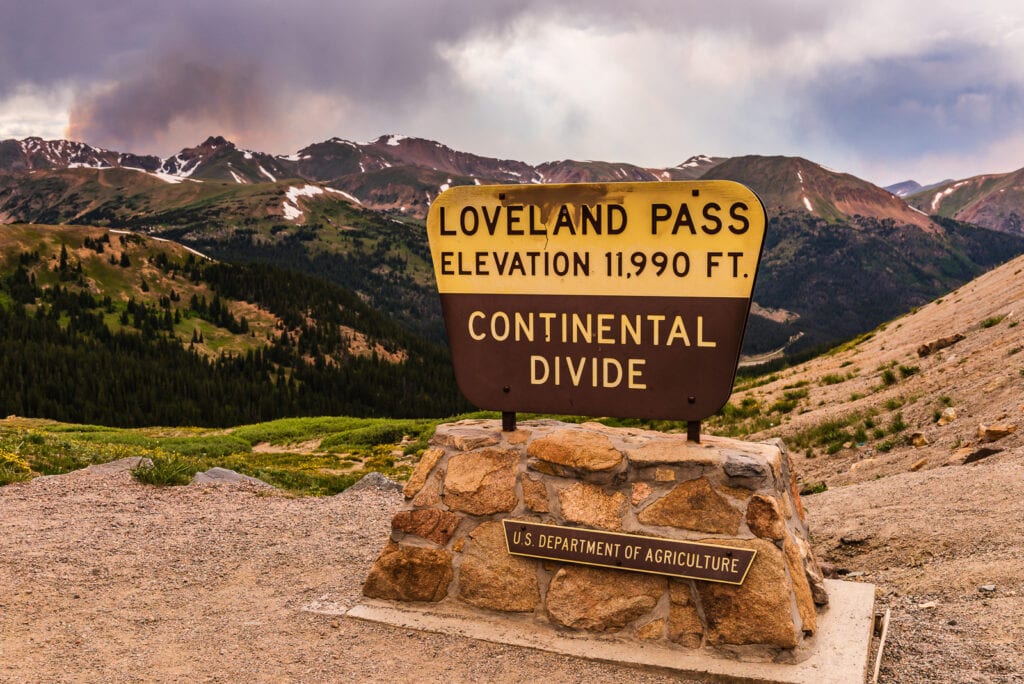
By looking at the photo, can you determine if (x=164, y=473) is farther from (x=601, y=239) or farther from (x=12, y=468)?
(x=601, y=239)

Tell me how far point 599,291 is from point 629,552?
271 cm

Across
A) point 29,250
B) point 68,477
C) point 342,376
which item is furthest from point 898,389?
point 29,250

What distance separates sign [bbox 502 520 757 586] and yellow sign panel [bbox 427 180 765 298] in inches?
98.6

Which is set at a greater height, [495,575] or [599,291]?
[599,291]

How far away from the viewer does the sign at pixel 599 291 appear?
23.9 feet

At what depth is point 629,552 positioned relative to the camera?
713cm

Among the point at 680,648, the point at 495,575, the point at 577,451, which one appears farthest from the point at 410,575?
the point at 680,648

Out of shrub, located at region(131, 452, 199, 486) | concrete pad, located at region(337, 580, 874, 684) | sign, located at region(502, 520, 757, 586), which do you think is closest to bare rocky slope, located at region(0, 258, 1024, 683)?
concrete pad, located at region(337, 580, 874, 684)

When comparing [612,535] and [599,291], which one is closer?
[612,535]

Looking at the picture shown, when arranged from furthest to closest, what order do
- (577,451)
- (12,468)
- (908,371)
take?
1. (908,371)
2. (12,468)
3. (577,451)

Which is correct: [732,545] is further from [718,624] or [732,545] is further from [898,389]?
[898,389]

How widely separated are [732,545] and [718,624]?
30.1 inches

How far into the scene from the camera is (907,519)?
462 inches

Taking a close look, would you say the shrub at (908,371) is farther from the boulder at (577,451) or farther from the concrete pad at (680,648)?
the boulder at (577,451)
